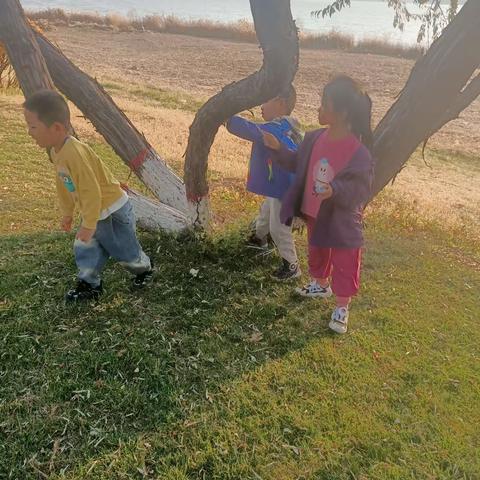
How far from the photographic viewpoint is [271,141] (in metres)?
3.84

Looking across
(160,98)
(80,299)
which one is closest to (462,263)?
(80,299)

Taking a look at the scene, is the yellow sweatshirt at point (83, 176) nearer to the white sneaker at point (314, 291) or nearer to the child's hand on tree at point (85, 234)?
the child's hand on tree at point (85, 234)

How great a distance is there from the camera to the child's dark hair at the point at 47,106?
323 centimetres

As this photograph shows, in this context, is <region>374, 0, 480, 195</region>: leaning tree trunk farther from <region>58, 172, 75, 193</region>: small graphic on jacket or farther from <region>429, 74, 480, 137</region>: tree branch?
<region>58, 172, 75, 193</region>: small graphic on jacket

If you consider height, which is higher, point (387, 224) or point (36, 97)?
point (36, 97)

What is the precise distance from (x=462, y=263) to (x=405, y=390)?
2.38 metres

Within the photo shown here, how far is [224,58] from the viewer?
2822cm

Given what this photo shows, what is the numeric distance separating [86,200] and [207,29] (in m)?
37.1

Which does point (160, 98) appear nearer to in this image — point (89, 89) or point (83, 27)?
point (89, 89)

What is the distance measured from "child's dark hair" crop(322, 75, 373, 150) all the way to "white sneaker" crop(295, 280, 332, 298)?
1.29 meters

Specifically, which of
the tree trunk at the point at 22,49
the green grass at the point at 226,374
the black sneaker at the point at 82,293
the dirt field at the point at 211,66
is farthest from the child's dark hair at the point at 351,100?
the dirt field at the point at 211,66

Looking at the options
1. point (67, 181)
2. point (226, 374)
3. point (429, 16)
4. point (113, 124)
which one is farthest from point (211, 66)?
point (226, 374)

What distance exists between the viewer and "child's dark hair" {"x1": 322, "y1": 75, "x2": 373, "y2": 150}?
339 centimetres

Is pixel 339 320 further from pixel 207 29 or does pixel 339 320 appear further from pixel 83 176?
pixel 207 29
